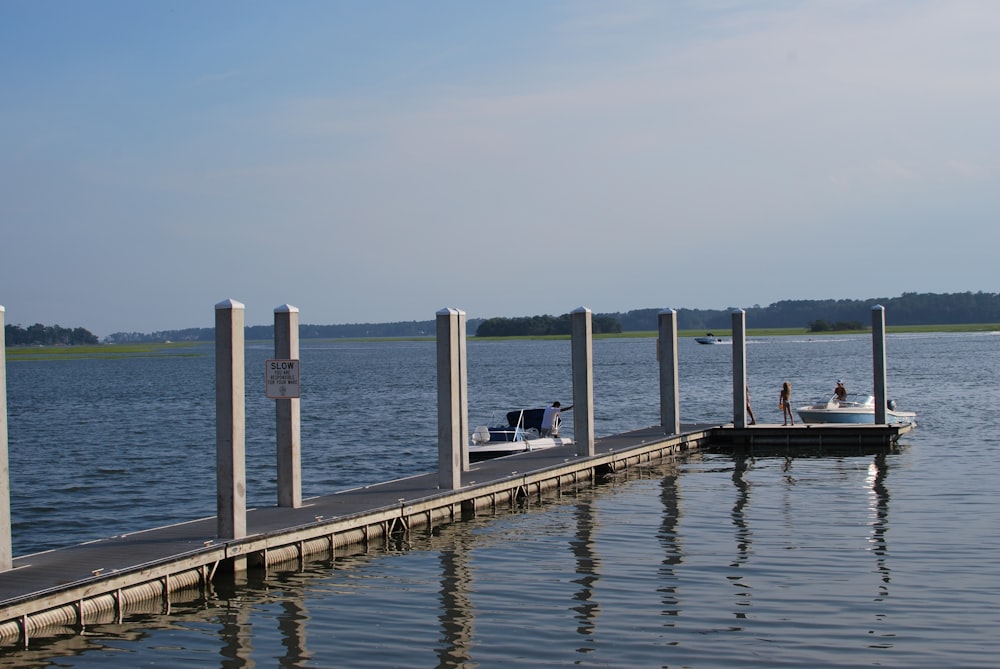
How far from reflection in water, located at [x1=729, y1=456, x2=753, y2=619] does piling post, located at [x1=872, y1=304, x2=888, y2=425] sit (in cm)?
426


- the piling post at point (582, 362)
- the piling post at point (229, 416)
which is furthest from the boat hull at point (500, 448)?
the piling post at point (229, 416)

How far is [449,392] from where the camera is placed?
1652cm

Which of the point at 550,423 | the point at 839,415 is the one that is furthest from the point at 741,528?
the point at 839,415

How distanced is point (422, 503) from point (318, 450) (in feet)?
51.3

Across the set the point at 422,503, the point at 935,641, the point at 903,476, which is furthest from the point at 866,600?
the point at 903,476

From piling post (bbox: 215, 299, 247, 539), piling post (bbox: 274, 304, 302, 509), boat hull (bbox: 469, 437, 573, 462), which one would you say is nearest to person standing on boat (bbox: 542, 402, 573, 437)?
boat hull (bbox: 469, 437, 573, 462)

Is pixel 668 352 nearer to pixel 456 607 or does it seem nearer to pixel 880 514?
pixel 880 514

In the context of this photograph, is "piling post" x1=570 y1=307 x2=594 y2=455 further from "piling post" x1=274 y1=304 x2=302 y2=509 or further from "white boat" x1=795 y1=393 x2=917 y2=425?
"white boat" x1=795 y1=393 x2=917 y2=425

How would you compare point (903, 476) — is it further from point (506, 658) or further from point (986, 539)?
point (506, 658)

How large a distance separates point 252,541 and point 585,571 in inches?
162

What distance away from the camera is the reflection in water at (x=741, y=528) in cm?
1248

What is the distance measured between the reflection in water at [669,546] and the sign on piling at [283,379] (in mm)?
5253

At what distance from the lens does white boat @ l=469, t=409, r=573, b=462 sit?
24.7 metres

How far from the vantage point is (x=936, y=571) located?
44.6ft
